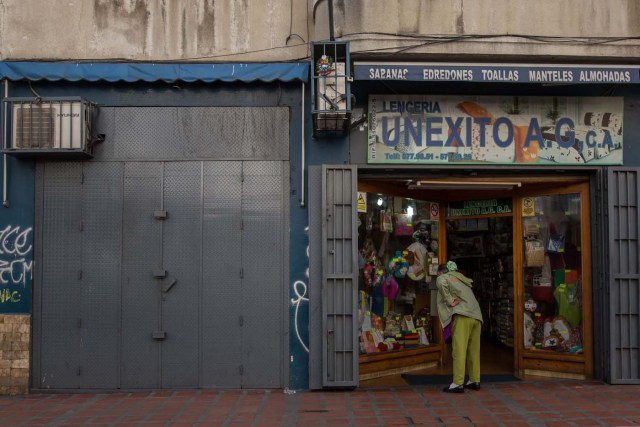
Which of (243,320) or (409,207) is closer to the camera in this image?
(243,320)

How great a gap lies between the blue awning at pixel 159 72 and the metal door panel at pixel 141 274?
1.15 meters

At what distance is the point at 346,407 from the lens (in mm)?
6879

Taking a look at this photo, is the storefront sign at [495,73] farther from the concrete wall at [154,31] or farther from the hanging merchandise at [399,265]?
the hanging merchandise at [399,265]

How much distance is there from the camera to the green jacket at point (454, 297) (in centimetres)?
752

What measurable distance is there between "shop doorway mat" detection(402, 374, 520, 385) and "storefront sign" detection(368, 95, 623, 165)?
295cm

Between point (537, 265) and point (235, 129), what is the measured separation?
15.3ft

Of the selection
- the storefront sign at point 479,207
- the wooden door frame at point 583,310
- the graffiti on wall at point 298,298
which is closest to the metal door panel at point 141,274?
the graffiti on wall at point 298,298

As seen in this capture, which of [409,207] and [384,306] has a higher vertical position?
[409,207]

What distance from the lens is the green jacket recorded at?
7523 millimetres

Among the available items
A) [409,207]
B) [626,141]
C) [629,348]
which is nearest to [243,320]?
[409,207]

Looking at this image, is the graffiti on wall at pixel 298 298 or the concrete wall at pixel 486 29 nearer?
the concrete wall at pixel 486 29

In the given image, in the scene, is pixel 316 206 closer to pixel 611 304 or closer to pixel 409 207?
pixel 409 207

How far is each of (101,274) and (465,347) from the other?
4698mm

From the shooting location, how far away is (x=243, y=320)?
25.3 feet
